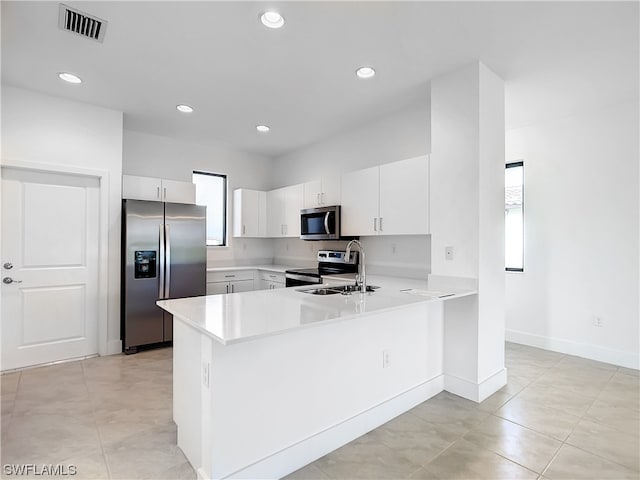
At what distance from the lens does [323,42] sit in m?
2.47

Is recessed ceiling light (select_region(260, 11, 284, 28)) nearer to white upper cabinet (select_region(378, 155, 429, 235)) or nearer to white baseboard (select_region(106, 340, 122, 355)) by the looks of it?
white upper cabinet (select_region(378, 155, 429, 235))

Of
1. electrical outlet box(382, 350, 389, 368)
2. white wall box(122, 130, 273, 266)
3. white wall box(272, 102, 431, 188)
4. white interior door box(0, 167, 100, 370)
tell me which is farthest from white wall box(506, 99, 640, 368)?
white interior door box(0, 167, 100, 370)

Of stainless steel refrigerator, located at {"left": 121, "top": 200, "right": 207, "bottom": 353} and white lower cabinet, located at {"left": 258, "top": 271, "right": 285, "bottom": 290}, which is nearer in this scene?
stainless steel refrigerator, located at {"left": 121, "top": 200, "right": 207, "bottom": 353}

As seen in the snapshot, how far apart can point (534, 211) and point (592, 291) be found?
1075 millimetres

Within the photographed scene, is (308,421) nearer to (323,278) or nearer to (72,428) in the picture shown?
(72,428)

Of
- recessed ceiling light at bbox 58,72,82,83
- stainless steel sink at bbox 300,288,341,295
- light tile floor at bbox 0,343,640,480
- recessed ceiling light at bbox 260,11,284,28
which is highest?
recessed ceiling light at bbox 58,72,82,83

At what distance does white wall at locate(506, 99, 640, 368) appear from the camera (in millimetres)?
3465

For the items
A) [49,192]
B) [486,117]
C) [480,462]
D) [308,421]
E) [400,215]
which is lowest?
[480,462]

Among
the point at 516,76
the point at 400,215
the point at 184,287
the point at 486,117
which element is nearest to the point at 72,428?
the point at 184,287

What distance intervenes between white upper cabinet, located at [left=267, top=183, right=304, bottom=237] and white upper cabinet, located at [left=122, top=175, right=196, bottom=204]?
1282mm

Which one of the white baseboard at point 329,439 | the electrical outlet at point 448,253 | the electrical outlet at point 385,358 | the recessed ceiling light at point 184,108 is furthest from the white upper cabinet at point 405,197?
the recessed ceiling light at point 184,108

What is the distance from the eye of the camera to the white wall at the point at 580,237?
3465 mm

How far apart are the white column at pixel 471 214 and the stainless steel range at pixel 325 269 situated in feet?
4.81

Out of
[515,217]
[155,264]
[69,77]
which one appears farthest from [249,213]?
[515,217]
